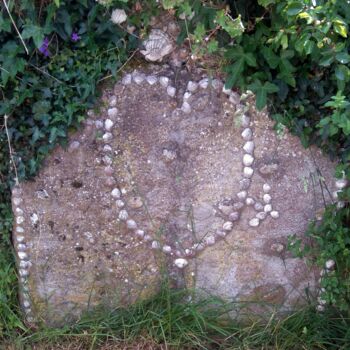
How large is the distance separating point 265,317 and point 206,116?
2.87ft

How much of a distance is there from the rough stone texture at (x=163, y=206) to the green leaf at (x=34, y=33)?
354 mm

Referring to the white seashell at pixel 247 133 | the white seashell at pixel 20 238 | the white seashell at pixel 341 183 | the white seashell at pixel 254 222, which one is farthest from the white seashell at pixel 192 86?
the white seashell at pixel 20 238

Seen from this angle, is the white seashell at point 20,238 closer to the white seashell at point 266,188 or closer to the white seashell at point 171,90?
the white seashell at point 171,90

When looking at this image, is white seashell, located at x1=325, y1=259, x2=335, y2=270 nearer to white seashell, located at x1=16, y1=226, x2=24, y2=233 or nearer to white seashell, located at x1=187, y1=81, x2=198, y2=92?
white seashell, located at x1=187, y1=81, x2=198, y2=92

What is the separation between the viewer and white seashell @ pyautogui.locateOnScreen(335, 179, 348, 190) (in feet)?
8.83

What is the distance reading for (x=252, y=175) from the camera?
2.70 m

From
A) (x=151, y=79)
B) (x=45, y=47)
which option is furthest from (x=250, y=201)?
(x=45, y=47)

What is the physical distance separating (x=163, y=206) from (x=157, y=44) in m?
0.65

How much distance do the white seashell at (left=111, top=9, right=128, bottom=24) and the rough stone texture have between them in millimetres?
240

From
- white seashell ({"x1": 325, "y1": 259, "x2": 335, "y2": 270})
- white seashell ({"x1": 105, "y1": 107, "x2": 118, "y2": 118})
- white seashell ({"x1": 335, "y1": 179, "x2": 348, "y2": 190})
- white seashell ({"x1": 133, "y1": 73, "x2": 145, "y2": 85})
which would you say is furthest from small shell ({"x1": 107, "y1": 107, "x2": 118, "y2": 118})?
white seashell ({"x1": 325, "y1": 259, "x2": 335, "y2": 270})

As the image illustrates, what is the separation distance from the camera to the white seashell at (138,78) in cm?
266

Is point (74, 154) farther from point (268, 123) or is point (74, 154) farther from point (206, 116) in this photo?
point (268, 123)

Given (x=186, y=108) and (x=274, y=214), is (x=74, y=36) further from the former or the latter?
(x=274, y=214)

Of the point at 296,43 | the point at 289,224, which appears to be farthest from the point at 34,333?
the point at 296,43
